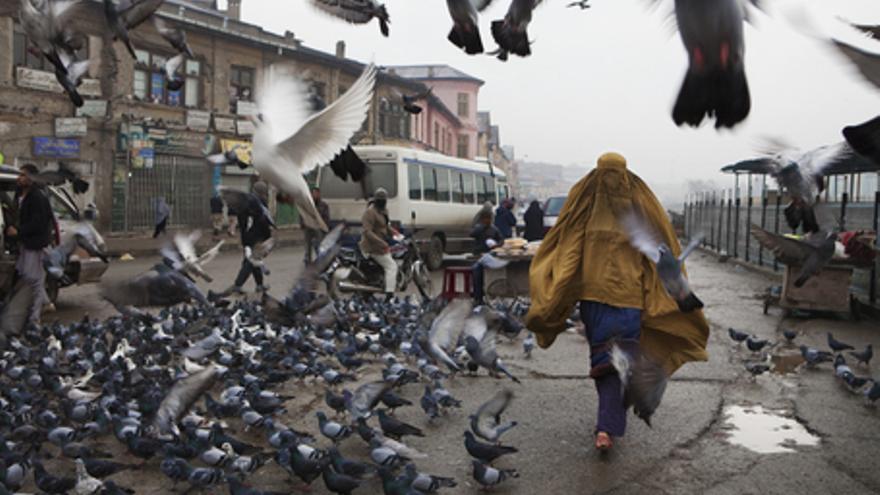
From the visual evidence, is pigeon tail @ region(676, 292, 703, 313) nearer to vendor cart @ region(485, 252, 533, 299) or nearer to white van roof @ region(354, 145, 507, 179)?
vendor cart @ region(485, 252, 533, 299)

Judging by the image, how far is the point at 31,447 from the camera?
175 inches

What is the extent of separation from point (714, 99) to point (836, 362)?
19.8ft

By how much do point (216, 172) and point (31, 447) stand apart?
80.7ft

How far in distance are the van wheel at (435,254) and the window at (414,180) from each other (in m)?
1.27

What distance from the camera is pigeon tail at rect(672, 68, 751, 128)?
1.48 m

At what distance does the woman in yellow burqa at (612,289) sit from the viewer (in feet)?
15.1

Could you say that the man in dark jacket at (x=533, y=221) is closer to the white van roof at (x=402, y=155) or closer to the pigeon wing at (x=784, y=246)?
the white van roof at (x=402, y=155)

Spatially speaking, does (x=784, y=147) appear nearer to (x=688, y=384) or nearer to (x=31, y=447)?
(x=688, y=384)

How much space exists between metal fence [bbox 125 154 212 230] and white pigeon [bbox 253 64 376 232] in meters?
23.1

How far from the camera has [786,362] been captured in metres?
7.52

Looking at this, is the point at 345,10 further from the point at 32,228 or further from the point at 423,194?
the point at 423,194

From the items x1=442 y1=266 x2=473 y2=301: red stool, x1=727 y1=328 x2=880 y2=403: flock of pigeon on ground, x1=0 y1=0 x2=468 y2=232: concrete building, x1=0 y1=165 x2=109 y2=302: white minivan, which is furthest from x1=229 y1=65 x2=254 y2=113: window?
x1=727 y1=328 x2=880 y2=403: flock of pigeon on ground

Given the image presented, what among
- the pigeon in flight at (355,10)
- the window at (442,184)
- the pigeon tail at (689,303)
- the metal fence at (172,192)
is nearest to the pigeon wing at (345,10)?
the pigeon in flight at (355,10)

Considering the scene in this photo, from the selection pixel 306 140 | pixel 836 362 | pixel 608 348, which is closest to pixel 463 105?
pixel 836 362
